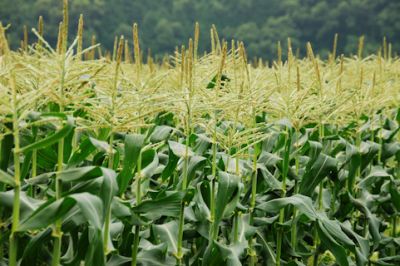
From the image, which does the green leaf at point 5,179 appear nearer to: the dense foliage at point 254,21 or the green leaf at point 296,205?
the green leaf at point 296,205

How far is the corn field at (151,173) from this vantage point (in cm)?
271

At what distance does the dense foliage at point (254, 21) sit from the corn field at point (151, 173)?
36.3 meters

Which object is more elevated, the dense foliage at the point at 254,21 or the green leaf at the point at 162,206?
the dense foliage at the point at 254,21

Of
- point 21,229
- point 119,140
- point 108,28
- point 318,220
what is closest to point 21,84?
point 21,229

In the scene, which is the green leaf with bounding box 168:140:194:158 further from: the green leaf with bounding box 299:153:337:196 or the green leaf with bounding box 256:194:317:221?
the green leaf with bounding box 299:153:337:196

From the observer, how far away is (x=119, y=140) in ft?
13.8

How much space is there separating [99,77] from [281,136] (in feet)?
6.29

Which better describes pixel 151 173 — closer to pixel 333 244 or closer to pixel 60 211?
pixel 60 211

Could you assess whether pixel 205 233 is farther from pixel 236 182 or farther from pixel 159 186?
pixel 159 186

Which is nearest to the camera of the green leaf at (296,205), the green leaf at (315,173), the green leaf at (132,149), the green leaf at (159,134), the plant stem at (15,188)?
the plant stem at (15,188)

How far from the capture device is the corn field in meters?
2.71

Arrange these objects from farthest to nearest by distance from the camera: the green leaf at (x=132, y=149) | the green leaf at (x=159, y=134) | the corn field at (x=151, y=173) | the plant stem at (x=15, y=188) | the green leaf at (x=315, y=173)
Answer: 1. the green leaf at (x=315, y=173)
2. the green leaf at (x=159, y=134)
3. the green leaf at (x=132, y=149)
4. the corn field at (x=151, y=173)
5. the plant stem at (x=15, y=188)

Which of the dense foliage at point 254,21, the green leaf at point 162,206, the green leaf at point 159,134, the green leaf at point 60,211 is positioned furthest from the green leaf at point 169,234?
the dense foliage at point 254,21

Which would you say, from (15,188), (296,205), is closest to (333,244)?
(296,205)
